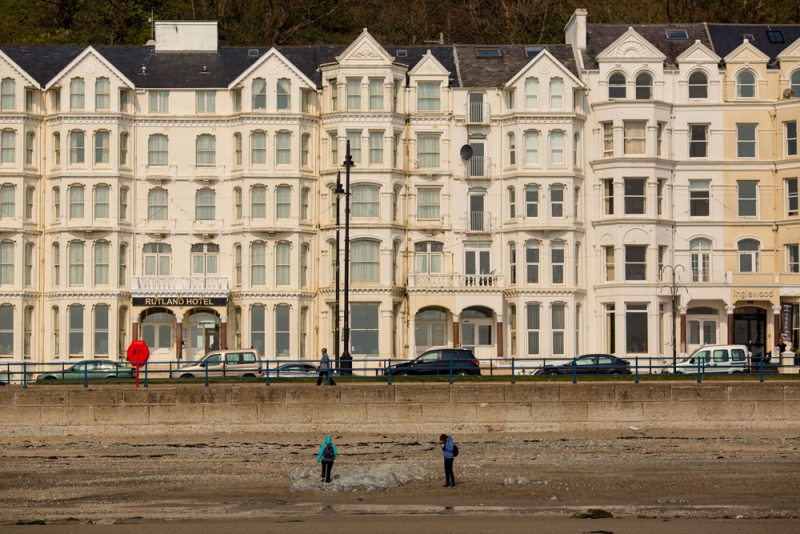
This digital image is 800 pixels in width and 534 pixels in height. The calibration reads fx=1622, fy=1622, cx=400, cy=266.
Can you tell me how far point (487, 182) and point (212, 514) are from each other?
3621 cm

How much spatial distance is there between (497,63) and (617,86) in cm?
589

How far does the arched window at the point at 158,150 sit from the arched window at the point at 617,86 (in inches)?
812

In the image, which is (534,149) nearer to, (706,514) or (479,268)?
(479,268)

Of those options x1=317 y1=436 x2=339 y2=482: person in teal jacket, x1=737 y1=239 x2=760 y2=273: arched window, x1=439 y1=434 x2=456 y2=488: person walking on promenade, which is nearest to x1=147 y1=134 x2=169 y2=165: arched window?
x1=737 y1=239 x2=760 y2=273: arched window

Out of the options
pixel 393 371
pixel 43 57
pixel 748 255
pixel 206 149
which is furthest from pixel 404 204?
pixel 43 57

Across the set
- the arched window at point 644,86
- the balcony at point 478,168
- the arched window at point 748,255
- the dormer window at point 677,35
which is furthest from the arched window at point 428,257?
the dormer window at point 677,35

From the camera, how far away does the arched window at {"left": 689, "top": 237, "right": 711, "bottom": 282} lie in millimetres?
74375

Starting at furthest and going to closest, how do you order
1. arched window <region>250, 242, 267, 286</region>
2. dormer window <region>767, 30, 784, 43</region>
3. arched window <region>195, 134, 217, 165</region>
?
1. dormer window <region>767, 30, 784, 43</region>
2. arched window <region>195, 134, 217, 165</region>
3. arched window <region>250, 242, 267, 286</region>

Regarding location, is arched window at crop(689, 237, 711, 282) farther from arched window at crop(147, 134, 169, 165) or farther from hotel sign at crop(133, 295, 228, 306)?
arched window at crop(147, 134, 169, 165)

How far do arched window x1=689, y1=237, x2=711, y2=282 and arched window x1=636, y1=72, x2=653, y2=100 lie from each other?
7.03 m

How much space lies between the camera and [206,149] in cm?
7488

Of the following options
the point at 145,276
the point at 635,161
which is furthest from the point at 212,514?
the point at 635,161

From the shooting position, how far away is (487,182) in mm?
74750

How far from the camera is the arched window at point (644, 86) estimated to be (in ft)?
246
